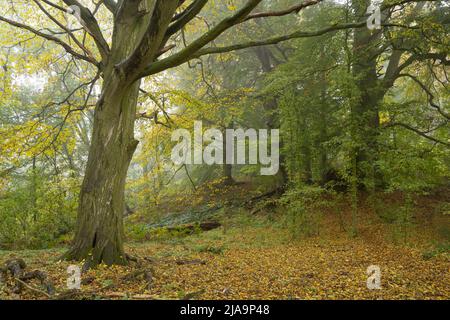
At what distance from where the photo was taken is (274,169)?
1286 centimetres

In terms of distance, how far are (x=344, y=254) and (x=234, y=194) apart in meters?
8.60

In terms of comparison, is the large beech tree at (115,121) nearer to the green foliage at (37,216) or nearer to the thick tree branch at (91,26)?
the thick tree branch at (91,26)

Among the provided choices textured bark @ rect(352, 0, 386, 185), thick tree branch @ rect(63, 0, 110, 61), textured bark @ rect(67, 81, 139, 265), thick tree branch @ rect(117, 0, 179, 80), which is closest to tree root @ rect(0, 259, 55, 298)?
textured bark @ rect(67, 81, 139, 265)

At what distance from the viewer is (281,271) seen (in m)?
5.15

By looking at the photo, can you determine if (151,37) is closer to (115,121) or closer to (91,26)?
(115,121)

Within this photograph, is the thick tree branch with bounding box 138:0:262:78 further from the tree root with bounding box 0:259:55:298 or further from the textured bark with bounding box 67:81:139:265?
the tree root with bounding box 0:259:55:298

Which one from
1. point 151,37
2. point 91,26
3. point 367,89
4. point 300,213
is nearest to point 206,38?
point 151,37

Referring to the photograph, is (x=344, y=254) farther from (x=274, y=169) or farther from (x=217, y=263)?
(x=274, y=169)

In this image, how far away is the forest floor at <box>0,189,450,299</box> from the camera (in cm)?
381

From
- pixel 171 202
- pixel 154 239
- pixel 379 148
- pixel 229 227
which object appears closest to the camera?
pixel 379 148

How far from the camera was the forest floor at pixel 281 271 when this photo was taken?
3.81 m

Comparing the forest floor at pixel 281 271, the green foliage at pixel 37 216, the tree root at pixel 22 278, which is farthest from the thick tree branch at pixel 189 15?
the green foliage at pixel 37 216

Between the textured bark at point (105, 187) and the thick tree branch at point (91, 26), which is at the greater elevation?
the thick tree branch at point (91, 26)

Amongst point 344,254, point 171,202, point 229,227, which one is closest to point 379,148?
point 344,254
